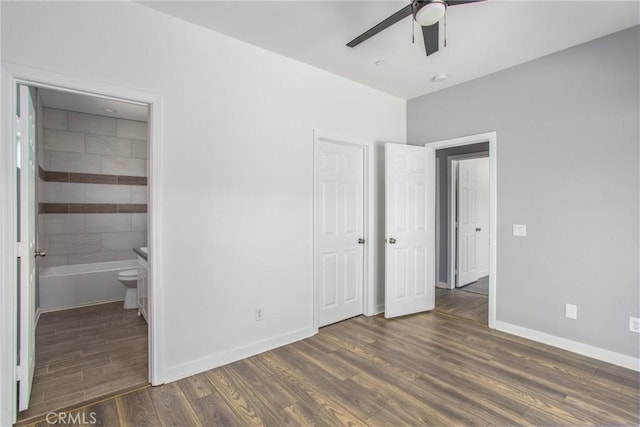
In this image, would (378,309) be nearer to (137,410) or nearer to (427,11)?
(137,410)

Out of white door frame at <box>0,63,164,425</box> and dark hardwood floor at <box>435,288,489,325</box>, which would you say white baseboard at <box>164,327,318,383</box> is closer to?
white door frame at <box>0,63,164,425</box>

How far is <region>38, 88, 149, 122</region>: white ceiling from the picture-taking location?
3861mm

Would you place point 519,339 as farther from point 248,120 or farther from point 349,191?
point 248,120

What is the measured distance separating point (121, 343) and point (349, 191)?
2.85m

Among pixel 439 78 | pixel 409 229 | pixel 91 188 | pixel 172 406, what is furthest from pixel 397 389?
pixel 91 188

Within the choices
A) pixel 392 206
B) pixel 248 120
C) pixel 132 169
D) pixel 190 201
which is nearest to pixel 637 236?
pixel 392 206

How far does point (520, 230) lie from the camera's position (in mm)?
3246

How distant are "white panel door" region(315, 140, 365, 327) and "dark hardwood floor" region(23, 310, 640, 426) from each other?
60 cm

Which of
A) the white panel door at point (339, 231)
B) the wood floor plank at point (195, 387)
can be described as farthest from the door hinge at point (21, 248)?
the white panel door at point (339, 231)

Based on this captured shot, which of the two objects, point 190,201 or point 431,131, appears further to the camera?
point 431,131

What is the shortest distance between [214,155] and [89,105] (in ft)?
9.65

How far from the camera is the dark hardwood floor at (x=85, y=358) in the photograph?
2.18m

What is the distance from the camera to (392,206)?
375 centimetres

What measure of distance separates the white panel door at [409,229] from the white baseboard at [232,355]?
47.0 inches
